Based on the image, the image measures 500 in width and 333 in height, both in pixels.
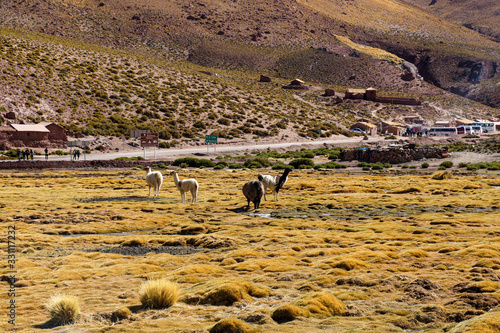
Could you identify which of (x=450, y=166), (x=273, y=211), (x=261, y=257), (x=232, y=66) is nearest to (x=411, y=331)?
(x=261, y=257)

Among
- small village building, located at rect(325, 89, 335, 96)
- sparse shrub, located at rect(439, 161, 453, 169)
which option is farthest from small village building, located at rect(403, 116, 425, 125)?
Result: sparse shrub, located at rect(439, 161, 453, 169)

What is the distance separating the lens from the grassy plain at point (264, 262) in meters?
9.05

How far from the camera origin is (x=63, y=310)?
8.80 metres

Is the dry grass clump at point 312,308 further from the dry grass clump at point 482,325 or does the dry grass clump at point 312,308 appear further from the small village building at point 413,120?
the small village building at point 413,120

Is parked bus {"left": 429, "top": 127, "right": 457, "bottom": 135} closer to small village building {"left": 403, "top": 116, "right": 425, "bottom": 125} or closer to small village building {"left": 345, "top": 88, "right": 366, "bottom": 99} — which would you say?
small village building {"left": 403, "top": 116, "right": 425, "bottom": 125}

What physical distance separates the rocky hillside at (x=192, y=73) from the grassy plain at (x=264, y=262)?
5778cm

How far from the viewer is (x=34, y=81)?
86125mm

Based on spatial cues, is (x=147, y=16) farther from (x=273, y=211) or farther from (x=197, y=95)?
(x=273, y=211)

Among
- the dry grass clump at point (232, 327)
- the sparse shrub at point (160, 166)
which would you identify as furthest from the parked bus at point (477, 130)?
the dry grass clump at point (232, 327)

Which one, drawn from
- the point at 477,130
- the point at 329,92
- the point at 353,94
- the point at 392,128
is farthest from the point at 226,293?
the point at 353,94

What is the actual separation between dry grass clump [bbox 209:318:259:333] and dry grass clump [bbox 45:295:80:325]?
2591 mm

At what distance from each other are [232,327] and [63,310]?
3092mm

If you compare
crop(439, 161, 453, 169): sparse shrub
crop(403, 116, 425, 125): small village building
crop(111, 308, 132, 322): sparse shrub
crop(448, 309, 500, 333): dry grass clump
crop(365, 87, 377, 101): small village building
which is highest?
crop(365, 87, 377, 101): small village building

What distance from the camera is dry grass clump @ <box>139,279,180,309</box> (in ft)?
32.0
